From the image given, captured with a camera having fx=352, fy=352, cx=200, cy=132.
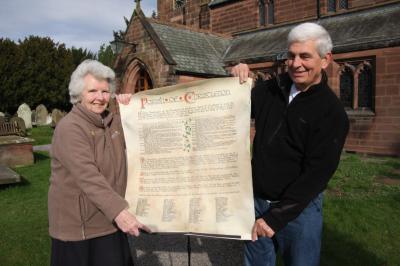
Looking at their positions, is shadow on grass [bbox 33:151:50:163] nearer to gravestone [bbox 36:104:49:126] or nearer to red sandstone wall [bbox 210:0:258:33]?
red sandstone wall [bbox 210:0:258:33]

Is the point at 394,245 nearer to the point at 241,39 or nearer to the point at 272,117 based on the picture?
the point at 272,117

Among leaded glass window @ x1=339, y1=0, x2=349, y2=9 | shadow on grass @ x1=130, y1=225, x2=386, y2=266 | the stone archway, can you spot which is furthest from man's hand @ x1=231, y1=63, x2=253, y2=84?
leaded glass window @ x1=339, y1=0, x2=349, y2=9

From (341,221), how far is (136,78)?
13.7 metres

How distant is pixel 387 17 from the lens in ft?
43.8

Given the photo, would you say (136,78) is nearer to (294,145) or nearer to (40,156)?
(40,156)

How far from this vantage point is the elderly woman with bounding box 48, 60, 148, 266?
2.23m

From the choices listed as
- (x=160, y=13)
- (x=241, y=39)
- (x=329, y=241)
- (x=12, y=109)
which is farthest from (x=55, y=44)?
(x=329, y=241)

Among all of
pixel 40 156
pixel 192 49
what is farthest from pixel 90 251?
pixel 192 49

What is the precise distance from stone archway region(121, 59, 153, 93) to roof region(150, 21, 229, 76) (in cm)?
183

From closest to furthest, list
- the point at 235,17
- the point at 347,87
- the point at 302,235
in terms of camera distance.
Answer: the point at 302,235, the point at 347,87, the point at 235,17

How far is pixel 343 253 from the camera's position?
4.40 meters

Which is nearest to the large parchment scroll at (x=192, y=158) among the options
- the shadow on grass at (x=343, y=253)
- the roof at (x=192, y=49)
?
the shadow on grass at (x=343, y=253)

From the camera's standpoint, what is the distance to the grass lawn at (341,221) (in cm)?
443

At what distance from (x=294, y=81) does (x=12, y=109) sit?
38404 mm
